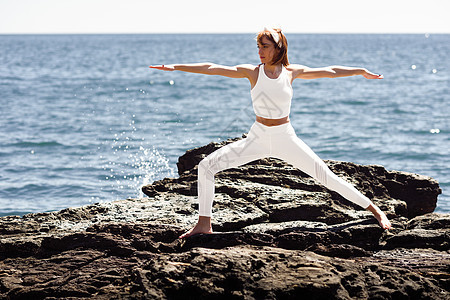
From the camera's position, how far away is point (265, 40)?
514 cm

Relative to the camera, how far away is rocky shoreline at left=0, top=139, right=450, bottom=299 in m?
4.34

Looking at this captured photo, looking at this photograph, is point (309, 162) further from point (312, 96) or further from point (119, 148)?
point (312, 96)

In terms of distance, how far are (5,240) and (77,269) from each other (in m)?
0.93

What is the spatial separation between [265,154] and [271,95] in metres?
0.58

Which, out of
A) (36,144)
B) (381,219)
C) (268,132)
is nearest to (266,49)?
(268,132)

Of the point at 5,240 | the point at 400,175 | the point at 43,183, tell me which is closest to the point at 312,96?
the point at 43,183

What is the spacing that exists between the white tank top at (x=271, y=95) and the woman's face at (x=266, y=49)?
0.34ft

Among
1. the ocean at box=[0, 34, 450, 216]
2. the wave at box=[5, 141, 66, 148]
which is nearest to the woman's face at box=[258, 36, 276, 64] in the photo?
the ocean at box=[0, 34, 450, 216]

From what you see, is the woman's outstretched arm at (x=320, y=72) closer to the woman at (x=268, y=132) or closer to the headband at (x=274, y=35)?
the woman at (x=268, y=132)

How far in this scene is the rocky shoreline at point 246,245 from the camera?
4.34 m

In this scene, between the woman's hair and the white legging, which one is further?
the white legging

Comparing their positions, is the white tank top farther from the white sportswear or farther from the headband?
the headband

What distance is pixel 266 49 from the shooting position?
5.17 m

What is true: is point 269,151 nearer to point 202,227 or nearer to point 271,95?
point 271,95
